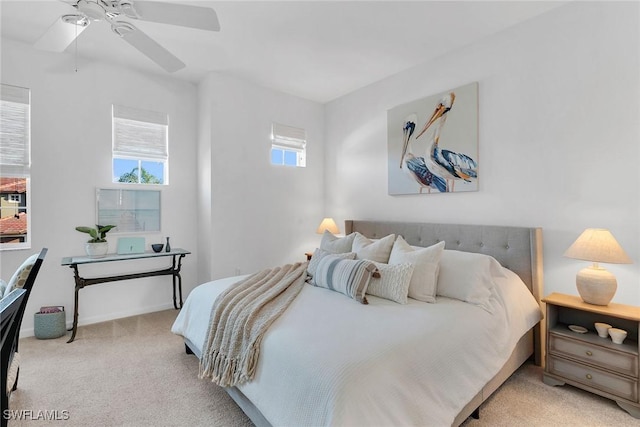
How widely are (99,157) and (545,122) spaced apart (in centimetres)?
449

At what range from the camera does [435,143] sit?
3309mm

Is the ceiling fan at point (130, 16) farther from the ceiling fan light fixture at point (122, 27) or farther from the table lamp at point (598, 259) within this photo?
the table lamp at point (598, 259)

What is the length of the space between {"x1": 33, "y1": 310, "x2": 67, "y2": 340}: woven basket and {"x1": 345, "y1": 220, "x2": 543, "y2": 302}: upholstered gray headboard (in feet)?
11.9

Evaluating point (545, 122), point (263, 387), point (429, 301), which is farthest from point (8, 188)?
point (545, 122)

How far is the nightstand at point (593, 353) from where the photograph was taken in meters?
1.94

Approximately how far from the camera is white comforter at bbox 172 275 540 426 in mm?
1313

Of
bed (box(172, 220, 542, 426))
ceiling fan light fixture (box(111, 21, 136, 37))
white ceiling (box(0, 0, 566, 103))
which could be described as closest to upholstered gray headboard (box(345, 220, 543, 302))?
bed (box(172, 220, 542, 426))

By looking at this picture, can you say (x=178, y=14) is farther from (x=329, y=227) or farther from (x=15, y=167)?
(x=329, y=227)

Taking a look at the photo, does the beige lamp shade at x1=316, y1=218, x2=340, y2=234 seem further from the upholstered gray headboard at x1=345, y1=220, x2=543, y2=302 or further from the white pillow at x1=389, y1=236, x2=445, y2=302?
A: the white pillow at x1=389, y1=236, x2=445, y2=302

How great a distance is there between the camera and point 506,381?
233cm

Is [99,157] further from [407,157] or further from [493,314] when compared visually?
[493,314]

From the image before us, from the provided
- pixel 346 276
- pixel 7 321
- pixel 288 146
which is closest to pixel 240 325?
pixel 346 276

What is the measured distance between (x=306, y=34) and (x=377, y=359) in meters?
2.82

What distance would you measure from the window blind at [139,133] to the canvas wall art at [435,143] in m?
2.84
